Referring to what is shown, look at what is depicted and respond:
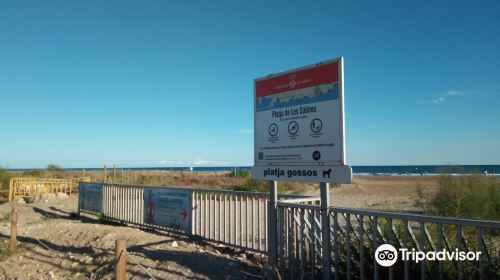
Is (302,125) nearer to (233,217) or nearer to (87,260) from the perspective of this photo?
(233,217)

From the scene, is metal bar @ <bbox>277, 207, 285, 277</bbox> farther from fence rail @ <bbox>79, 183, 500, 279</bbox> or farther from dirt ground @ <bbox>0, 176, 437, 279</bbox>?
dirt ground @ <bbox>0, 176, 437, 279</bbox>

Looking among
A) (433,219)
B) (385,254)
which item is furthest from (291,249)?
(433,219)

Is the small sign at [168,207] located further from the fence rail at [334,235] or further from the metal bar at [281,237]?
the metal bar at [281,237]

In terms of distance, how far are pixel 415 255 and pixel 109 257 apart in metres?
5.41

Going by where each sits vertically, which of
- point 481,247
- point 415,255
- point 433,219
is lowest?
point 415,255

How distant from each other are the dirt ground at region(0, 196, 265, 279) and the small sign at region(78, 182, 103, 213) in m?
2.85

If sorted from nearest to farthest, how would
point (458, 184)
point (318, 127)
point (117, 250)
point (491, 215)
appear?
point (117, 250) → point (318, 127) → point (491, 215) → point (458, 184)

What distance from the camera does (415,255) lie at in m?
5.02

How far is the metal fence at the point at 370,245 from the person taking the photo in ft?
14.8

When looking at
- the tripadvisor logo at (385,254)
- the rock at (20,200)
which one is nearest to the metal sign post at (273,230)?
the tripadvisor logo at (385,254)

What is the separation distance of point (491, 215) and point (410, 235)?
707 centimetres

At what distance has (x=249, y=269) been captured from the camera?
23.8ft

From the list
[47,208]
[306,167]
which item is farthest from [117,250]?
[47,208]

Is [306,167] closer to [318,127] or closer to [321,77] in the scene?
[318,127]
